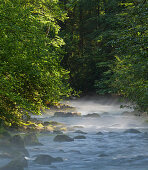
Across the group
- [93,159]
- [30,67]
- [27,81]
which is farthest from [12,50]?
[93,159]

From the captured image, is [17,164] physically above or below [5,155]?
below

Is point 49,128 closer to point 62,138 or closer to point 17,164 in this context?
point 62,138

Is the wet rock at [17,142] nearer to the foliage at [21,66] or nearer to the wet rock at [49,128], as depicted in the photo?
the foliage at [21,66]

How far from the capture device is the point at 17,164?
1073 cm

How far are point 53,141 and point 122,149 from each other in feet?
10.8

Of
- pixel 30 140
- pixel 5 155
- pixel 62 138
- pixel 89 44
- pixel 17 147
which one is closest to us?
pixel 5 155

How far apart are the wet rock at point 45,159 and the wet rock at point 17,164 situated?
0.56 m

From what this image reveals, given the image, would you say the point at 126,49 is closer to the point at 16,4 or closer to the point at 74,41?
the point at 16,4

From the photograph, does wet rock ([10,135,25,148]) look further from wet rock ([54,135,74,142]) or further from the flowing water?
wet rock ([54,135,74,142])

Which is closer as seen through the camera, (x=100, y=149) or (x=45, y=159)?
(x=45, y=159)

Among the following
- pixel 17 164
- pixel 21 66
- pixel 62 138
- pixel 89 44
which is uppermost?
pixel 89 44

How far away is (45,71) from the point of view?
15094mm

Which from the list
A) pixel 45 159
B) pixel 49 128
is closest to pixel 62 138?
pixel 49 128

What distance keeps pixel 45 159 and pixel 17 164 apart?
1.33 metres
